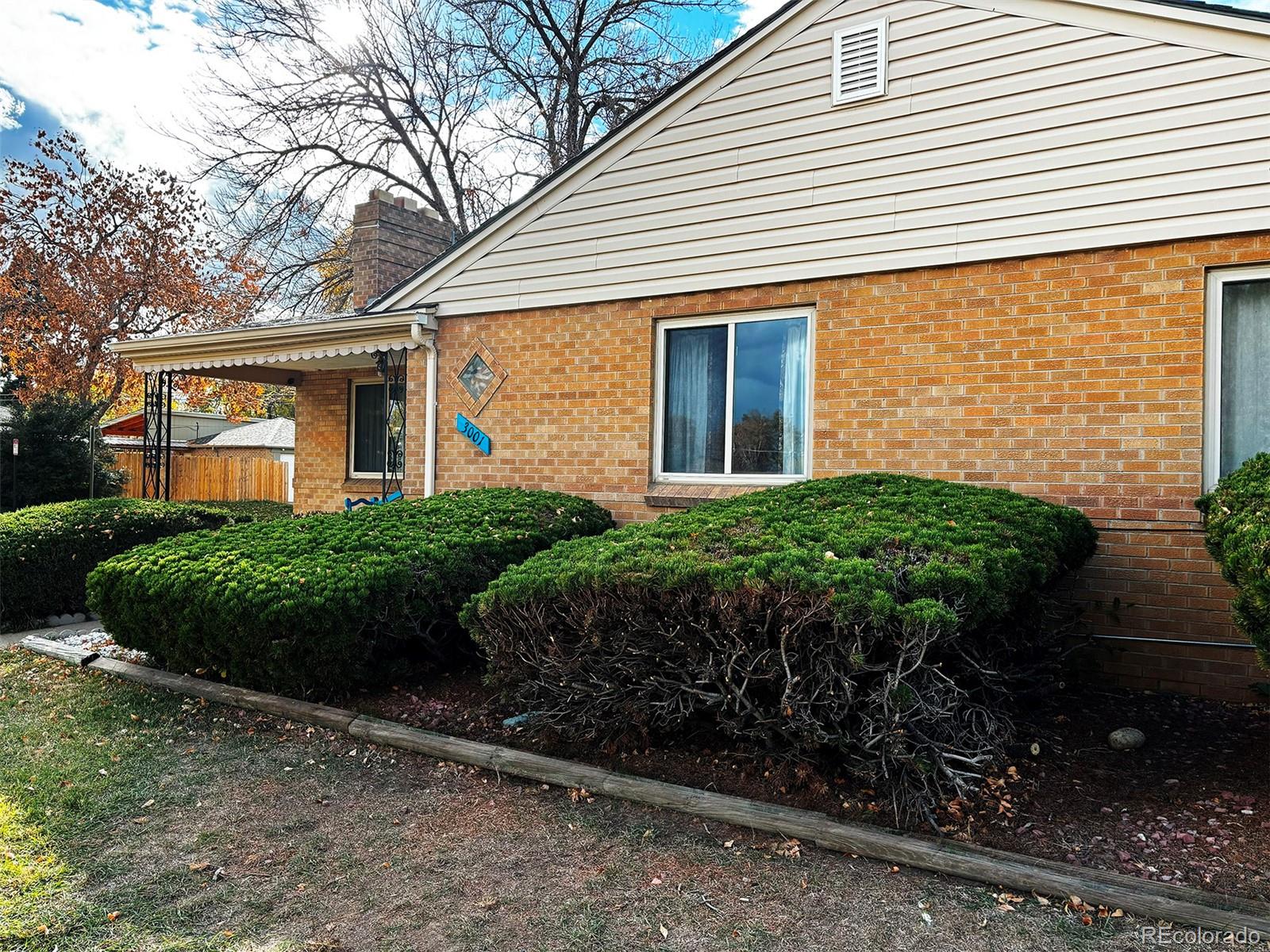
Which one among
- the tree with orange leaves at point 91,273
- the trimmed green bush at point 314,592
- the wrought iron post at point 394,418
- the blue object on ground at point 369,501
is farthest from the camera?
the tree with orange leaves at point 91,273

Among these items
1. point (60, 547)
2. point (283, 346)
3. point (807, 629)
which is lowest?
point (60, 547)

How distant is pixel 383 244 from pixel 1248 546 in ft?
39.9

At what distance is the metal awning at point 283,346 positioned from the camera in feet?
30.7

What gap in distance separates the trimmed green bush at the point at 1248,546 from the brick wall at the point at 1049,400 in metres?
1.28

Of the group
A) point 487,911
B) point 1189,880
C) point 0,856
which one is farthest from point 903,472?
point 0,856

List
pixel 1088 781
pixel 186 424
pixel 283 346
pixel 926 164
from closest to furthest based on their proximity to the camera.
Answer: pixel 1088 781 → pixel 926 164 → pixel 283 346 → pixel 186 424

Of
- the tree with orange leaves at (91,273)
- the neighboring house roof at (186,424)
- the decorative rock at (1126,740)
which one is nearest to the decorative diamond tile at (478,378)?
the decorative rock at (1126,740)

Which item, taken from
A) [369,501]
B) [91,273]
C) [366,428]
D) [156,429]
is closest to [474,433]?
[369,501]

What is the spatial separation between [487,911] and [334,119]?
70.2ft

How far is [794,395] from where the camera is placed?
7.55 m

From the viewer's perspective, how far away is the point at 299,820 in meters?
4.18

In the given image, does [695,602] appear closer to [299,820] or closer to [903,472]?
[299,820]

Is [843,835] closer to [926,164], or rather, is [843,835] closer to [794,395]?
[794,395]

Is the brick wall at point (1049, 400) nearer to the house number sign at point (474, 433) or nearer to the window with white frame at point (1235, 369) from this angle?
the window with white frame at point (1235, 369)
